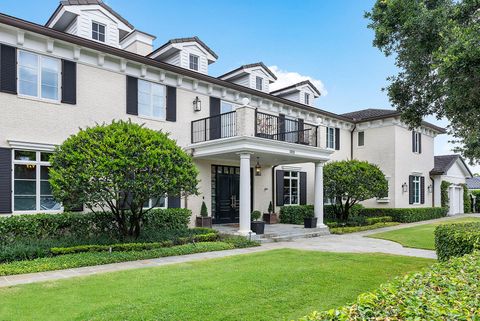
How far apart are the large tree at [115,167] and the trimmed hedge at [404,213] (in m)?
15.5

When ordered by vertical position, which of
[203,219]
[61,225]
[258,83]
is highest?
[258,83]

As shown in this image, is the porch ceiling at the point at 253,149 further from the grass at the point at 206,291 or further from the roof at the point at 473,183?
the roof at the point at 473,183

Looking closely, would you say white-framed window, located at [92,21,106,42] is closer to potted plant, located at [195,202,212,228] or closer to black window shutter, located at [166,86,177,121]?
black window shutter, located at [166,86,177,121]

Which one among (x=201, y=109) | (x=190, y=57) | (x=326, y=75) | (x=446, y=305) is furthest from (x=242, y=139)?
(x=446, y=305)

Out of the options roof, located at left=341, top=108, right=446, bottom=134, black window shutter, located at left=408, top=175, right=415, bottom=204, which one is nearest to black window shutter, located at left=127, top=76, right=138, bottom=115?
roof, located at left=341, top=108, right=446, bottom=134

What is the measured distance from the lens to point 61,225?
33.1 ft

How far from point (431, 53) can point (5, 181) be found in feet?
39.0

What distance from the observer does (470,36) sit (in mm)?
6918

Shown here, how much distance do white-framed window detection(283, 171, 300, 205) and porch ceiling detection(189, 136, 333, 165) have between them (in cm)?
292

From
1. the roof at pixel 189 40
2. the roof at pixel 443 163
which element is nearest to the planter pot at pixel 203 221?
the roof at pixel 189 40

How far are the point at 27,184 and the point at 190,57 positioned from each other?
8481mm

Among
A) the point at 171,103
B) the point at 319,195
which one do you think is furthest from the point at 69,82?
the point at 319,195

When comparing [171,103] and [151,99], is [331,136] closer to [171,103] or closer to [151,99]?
[171,103]

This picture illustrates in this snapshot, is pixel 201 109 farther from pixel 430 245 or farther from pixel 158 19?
pixel 430 245
